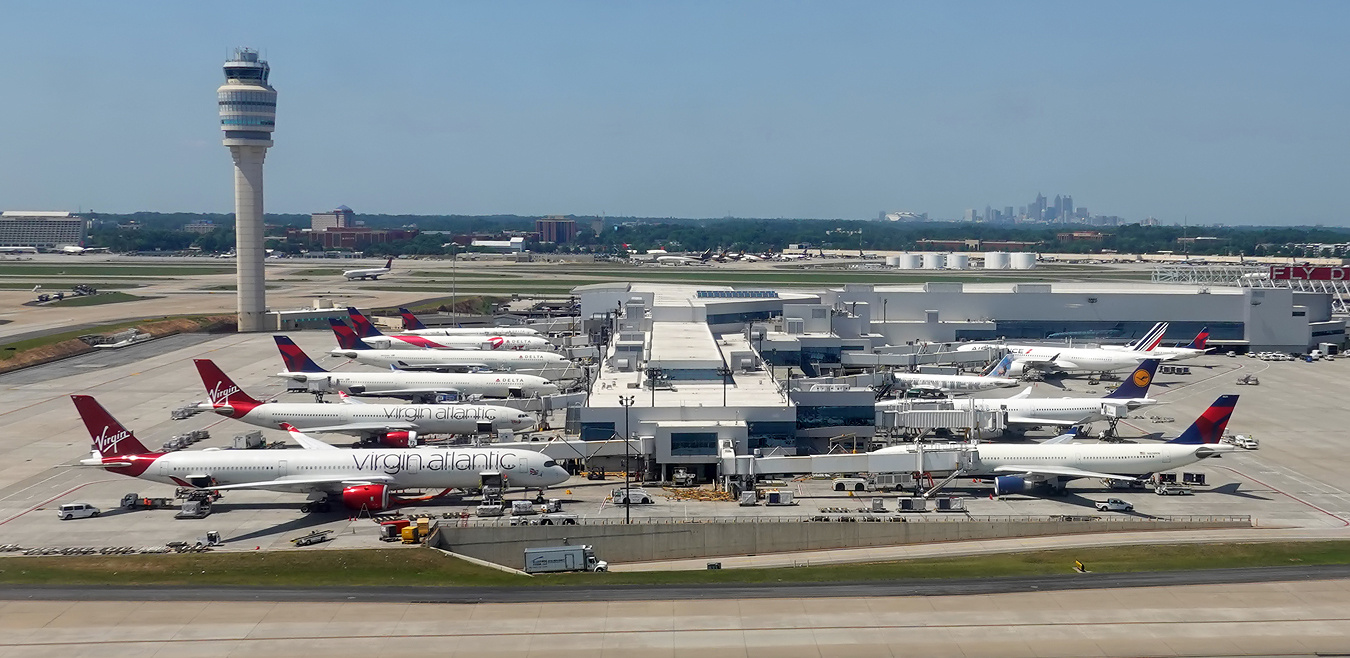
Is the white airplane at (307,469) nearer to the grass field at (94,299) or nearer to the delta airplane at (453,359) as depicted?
the delta airplane at (453,359)

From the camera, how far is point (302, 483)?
63.2 metres

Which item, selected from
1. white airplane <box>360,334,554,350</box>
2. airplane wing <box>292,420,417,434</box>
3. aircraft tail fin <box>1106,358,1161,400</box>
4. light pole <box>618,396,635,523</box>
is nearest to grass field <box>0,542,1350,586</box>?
light pole <box>618,396,635,523</box>

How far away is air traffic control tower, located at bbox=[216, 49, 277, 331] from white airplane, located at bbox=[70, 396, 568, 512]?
88196mm

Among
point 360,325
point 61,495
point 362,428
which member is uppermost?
point 360,325

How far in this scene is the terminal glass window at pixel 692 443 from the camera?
71.9 meters

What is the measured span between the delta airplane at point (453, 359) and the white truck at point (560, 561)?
57.0 metres

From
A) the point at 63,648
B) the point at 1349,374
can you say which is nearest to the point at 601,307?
the point at 1349,374

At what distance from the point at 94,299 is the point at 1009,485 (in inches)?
6557

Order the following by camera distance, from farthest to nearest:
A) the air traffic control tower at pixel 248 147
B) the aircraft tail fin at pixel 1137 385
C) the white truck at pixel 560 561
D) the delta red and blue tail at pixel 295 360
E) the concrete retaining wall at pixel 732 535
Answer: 1. the air traffic control tower at pixel 248 147
2. the delta red and blue tail at pixel 295 360
3. the aircraft tail fin at pixel 1137 385
4. the concrete retaining wall at pixel 732 535
5. the white truck at pixel 560 561

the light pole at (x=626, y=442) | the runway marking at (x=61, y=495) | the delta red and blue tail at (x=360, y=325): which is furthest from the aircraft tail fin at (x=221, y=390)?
the delta red and blue tail at (x=360, y=325)

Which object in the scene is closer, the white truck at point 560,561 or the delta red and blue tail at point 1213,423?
the white truck at point 560,561

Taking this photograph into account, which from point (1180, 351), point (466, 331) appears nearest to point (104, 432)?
point (466, 331)

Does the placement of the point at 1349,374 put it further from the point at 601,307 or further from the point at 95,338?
the point at 95,338

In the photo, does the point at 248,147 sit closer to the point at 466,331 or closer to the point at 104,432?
the point at 466,331
